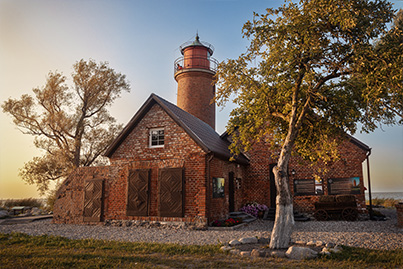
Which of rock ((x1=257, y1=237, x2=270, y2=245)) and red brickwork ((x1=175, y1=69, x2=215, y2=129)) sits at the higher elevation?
red brickwork ((x1=175, y1=69, x2=215, y2=129))

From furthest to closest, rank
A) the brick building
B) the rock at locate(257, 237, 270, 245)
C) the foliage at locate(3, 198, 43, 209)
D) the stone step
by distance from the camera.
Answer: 1. the foliage at locate(3, 198, 43, 209)
2. the stone step
3. the brick building
4. the rock at locate(257, 237, 270, 245)

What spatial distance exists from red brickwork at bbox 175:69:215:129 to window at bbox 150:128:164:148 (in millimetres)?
7536

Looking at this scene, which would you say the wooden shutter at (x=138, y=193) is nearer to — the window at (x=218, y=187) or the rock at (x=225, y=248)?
the window at (x=218, y=187)

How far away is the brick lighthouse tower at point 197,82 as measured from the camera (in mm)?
20969

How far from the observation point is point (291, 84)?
343 inches

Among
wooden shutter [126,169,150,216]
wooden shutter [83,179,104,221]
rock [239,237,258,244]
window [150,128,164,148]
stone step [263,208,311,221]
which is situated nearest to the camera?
rock [239,237,258,244]

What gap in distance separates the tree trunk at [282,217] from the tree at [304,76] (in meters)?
0.02

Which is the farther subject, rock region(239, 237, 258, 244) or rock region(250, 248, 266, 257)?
rock region(239, 237, 258, 244)

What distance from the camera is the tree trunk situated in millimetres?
7414

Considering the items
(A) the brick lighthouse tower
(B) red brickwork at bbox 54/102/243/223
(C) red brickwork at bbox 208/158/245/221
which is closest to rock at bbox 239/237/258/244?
(B) red brickwork at bbox 54/102/243/223

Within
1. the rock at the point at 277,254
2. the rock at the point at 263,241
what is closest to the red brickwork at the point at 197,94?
the rock at the point at 263,241

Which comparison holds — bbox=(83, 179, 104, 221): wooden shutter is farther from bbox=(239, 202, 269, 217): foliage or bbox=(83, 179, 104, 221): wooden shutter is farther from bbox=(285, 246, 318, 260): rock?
bbox=(285, 246, 318, 260): rock

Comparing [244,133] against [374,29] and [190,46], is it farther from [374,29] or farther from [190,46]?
[190,46]

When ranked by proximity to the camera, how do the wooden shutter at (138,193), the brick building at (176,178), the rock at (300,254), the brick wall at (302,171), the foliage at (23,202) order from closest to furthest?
the rock at (300,254), the brick building at (176,178), the wooden shutter at (138,193), the brick wall at (302,171), the foliage at (23,202)
